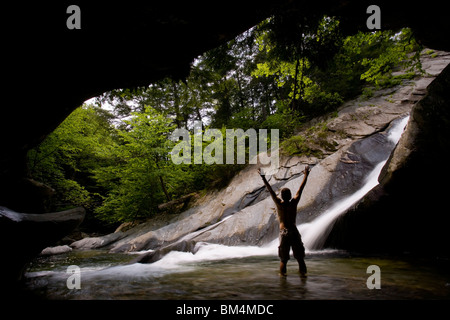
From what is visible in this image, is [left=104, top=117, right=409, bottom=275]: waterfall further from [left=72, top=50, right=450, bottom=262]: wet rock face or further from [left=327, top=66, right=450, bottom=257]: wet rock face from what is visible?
[left=327, top=66, right=450, bottom=257]: wet rock face

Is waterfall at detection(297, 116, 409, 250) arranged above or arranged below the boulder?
above

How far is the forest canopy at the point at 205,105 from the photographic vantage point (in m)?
5.45

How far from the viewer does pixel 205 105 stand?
9.68 meters

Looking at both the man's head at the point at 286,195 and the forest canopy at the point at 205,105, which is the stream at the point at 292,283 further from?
the forest canopy at the point at 205,105

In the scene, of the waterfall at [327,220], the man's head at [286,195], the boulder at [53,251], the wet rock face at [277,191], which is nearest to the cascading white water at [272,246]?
the waterfall at [327,220]

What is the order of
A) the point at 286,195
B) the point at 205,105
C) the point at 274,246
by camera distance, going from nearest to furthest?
the point at 286,195 < the point at 274,246 < the point at 205,105

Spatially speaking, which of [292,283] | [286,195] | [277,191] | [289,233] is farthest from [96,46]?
[277,191]

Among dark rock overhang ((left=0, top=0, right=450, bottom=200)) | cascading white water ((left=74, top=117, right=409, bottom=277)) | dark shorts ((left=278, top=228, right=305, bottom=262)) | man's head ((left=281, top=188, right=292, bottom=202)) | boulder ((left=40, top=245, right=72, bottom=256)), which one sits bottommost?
boulder ((left=40, top=245, right=72, bottom=256))

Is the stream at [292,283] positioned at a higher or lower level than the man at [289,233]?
lower

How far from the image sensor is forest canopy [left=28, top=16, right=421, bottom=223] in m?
5.45

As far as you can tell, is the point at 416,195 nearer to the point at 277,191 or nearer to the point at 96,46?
the point at 277,191

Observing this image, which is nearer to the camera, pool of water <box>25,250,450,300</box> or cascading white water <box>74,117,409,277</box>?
pool of water <box>25,250,450,300</box>

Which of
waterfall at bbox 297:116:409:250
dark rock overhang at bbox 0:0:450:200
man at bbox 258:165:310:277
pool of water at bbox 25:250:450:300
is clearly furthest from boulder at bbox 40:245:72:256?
man at bbox 258:165:310:277
